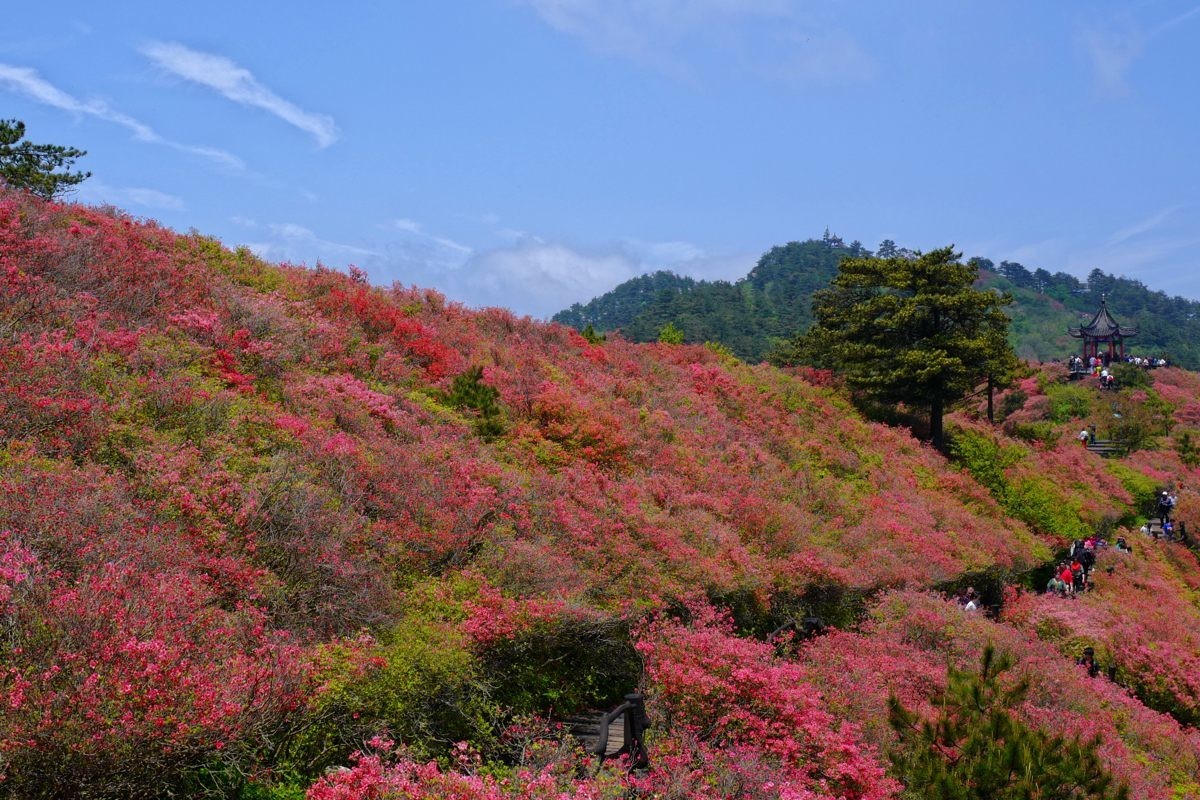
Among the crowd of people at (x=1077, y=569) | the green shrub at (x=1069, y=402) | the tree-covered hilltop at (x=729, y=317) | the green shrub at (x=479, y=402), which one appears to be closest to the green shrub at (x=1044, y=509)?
the crowd of people at (x=1077, y=569)

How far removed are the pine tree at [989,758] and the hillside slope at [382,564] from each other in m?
0.65

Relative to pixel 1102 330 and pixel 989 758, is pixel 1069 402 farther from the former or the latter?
pixel 989 758

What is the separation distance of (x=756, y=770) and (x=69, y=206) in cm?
1719

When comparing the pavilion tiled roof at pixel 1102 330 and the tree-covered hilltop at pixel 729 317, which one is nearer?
the pavilion tiled roof at pixel 1102 330

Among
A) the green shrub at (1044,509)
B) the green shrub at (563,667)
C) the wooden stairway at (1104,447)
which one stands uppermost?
the wooden stairway at (1104,447)

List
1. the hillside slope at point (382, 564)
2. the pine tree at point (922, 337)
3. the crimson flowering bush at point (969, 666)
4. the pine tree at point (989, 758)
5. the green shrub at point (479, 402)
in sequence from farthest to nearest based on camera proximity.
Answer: the pine tree at point (922, 337) < the green shrub at point (479, 402) < the crimson flowering bush at point (969, 666) < the pine tree at point (989, 758) < the hillside slope at point (382, 564)

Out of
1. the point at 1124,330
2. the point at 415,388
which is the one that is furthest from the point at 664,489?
the point at 1124,330

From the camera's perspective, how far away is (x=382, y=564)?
34.7ft

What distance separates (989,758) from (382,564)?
7.52m

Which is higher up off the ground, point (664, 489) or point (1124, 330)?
point (1124, 330)

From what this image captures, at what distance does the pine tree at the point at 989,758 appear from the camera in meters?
9.10

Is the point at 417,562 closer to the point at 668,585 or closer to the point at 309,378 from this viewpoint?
the point at 668,585

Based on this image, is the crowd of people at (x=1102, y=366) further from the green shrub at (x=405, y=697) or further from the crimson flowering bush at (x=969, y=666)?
the green shrub at (x=405, y=697)

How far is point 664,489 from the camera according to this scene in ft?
56.6
